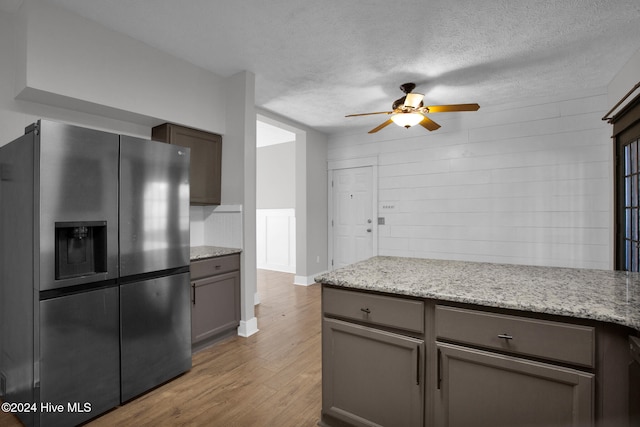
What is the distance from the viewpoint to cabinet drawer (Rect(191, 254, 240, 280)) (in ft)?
8.80

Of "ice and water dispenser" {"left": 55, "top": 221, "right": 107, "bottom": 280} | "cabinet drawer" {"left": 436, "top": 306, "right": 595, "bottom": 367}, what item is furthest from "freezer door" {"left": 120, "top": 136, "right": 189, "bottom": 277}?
"cabinet drawer" {"left": 436, "top": 306, "right": 595, "bottom": 367}

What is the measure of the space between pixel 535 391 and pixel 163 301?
7.14 ft

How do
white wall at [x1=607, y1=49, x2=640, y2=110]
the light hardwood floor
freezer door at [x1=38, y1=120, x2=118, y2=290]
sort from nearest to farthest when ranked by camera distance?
1. freezer door at [x1=38, y1=120, x2=118, y2=290]
2. the light hardwood floor
3. white wall at [x1=607, y1=49, x2=640, y2=110]

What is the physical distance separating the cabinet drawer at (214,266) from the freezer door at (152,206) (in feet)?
1.11

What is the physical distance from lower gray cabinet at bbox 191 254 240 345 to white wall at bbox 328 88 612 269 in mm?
2804

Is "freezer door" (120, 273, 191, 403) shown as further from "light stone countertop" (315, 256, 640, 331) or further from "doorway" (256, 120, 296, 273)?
"doorway" (256, 120, 296, 273)

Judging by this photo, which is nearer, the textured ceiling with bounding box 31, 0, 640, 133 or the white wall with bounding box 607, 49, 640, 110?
the textured ceiling with bounding box 31, 0, 640, 133

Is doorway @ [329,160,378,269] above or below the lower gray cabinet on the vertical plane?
above

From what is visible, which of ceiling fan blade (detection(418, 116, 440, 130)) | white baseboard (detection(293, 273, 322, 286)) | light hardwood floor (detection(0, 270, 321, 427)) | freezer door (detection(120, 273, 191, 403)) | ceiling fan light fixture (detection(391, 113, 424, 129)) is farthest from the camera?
white baseboard (detection(293, 273, 322, 286))

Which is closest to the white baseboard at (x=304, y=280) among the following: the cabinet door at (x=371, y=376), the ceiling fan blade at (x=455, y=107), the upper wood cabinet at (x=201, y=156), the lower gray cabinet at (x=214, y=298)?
the lower gray cabinet at (x=214, y=298)

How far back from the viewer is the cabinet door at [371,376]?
1.44 meters

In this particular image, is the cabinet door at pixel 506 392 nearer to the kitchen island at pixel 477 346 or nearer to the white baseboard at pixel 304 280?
the kitchen island at pixel 477 346

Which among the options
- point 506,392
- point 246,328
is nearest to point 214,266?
point 246,328

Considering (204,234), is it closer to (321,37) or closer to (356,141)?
(321,37)
